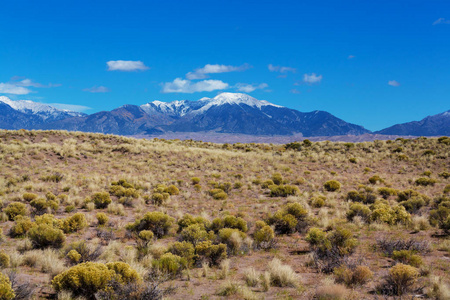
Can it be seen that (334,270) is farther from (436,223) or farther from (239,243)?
(436,223)

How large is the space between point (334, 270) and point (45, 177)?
20415mm

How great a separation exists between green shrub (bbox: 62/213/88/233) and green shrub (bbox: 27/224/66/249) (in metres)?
1.74

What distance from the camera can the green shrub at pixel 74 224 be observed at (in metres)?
11.2

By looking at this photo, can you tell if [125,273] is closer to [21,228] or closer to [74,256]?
[74,256]

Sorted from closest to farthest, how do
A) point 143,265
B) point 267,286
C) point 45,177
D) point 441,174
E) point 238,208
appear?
point 267,286, point 143,265, point 238,208, point 45,177, point 441,174

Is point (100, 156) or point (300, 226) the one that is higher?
point (100, 156)

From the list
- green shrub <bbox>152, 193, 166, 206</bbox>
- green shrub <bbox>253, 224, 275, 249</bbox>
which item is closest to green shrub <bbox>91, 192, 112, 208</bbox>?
green shrub <bbox>152, 193, 166, 206</bbox>

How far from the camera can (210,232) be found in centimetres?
1048

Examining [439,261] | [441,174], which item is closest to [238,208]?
[439,261]

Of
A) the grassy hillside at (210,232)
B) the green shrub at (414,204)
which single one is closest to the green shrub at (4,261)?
the grassy hillside at (210,232)

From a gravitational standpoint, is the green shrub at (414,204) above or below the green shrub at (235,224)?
above

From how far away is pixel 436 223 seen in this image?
39.0 ft

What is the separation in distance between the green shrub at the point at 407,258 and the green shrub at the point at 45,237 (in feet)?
36.1

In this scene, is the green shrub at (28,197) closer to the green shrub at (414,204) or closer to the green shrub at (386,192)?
the green shrub at (414,204)
